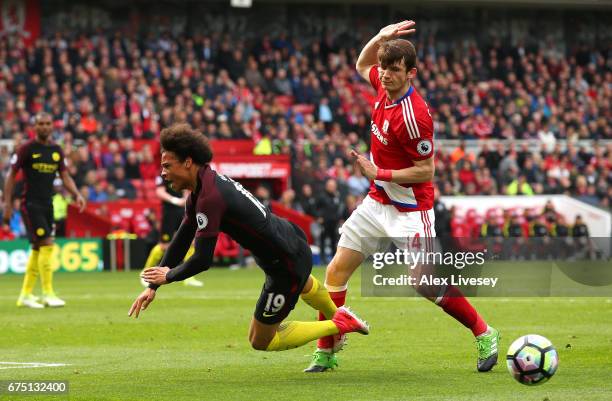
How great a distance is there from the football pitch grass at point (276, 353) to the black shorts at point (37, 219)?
1.01 m

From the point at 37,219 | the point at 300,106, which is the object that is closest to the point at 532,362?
the point at 37,219

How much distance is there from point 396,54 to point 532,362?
265 cm

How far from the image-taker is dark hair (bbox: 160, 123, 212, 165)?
7.84 metres

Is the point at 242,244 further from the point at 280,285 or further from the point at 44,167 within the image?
the point at 44,167

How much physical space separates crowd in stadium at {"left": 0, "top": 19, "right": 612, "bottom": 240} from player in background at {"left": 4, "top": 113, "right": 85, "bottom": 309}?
11.3 meters

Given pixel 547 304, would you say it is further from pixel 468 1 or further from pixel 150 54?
pixel 468 1

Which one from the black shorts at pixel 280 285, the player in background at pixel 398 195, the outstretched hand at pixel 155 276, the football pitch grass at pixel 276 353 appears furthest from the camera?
the player in background at pixel 398 195

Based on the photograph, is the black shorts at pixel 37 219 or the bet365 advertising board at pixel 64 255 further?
the bet365 advertising board at pixel 64 255

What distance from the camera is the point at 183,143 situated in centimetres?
784

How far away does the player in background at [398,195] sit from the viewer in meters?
9.17

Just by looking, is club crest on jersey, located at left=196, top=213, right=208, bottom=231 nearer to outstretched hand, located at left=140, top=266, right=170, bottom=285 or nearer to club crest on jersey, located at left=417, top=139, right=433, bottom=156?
outstretched hand, located at left=140, top=266, right=170, bottom=285

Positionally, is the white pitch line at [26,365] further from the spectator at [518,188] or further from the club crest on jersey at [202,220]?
the spectator at [518,188]

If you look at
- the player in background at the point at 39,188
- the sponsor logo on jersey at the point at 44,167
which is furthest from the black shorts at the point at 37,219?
the sponsor logo on jersey at the point at 44,167

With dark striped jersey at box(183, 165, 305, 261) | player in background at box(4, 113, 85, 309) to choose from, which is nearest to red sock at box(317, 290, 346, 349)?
dark striped jersey at box(183, 165, 305, 261)
